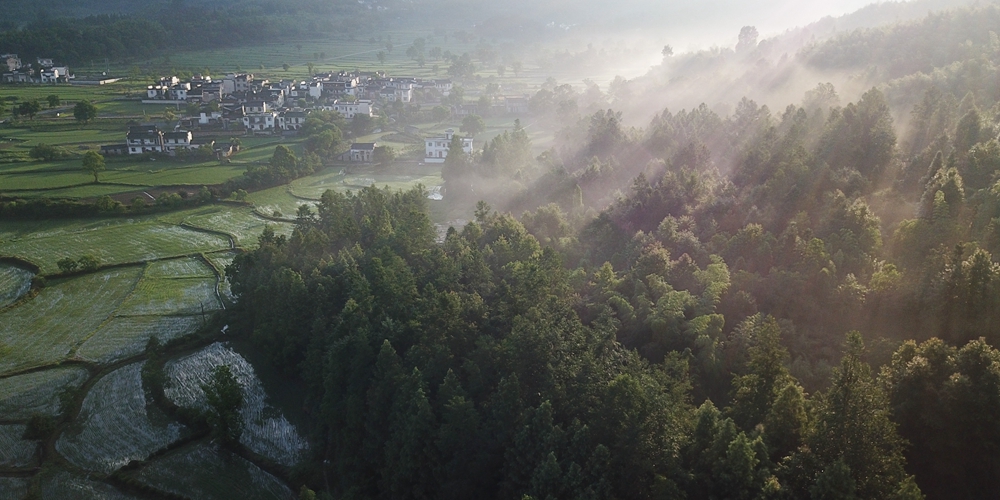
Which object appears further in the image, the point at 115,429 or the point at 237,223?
the point at 237,223

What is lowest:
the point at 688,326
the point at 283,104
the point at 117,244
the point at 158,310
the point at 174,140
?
the point at 158,310

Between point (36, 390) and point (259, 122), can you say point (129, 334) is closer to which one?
point (36, 390)

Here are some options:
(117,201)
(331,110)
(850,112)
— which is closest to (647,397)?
(850,112)

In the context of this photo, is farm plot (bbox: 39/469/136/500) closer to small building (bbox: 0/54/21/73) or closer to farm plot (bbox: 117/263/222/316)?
farm plot (bbox: 117/263/222/316)

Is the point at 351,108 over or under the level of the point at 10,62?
under

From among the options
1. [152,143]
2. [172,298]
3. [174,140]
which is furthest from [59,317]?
[174,140]

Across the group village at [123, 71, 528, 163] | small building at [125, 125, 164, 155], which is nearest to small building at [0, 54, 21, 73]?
village at [123, 71, 528, 163]

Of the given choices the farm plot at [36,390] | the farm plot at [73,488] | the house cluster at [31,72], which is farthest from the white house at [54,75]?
the farm plot at [73,488]
